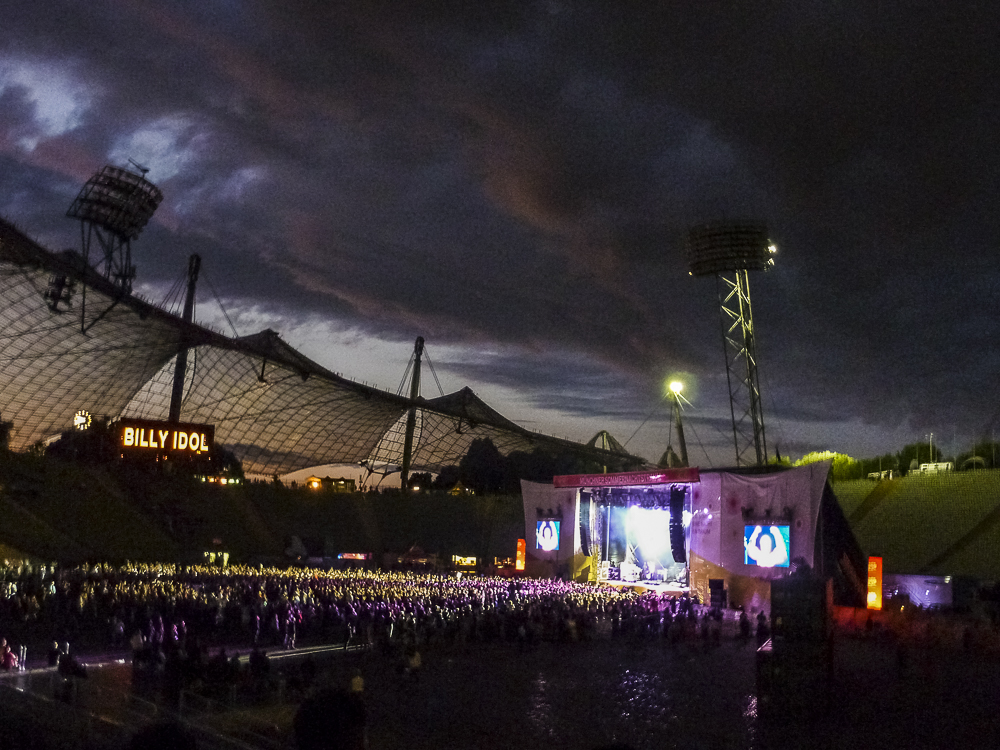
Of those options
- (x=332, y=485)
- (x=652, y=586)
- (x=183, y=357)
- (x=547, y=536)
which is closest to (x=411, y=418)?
(x=332, y=485)

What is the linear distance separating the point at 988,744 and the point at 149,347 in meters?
43.6

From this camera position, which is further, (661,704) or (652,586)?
(652,586)

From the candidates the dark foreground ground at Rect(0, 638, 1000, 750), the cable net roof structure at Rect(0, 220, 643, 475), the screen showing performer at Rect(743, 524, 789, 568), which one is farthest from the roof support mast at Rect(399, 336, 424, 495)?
the dark foreground ground at Rect(0, 638, 1000, 750)

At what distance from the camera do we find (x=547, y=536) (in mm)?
37031

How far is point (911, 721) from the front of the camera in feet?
40.2

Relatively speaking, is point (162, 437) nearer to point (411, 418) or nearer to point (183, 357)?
point (183, 357)

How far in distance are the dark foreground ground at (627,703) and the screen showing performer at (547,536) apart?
18.0 meters

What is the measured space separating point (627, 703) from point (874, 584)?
15096 millimetres

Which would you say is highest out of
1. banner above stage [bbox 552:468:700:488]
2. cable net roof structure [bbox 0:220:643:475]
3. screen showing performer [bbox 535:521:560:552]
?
cable net roof structure [bbox 0:220:643:475]

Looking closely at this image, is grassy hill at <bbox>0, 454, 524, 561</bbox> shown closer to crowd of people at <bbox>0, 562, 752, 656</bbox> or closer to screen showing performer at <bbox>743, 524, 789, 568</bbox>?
crowd of people at <bbox>0, 562, 752, 656</bbox>

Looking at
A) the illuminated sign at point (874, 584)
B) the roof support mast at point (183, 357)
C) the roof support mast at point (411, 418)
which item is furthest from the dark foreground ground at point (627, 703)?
the roof support mast at point (411, 418)

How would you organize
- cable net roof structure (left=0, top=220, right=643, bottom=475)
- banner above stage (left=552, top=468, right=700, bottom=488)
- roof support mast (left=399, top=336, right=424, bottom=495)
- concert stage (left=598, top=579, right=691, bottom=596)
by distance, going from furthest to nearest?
roof support mast (left=399, top=336, right=424, bottom=495) → cable net roof structure (left=0, top=220, right=643, bottom=475) → banner above stage (left=552, top=468, right=700, bottom=488) → concert stage (left=598, top=579, right=691, bottom=596)

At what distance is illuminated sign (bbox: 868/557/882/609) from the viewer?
82.6 ft

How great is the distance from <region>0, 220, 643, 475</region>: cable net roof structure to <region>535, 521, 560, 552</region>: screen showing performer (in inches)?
785
